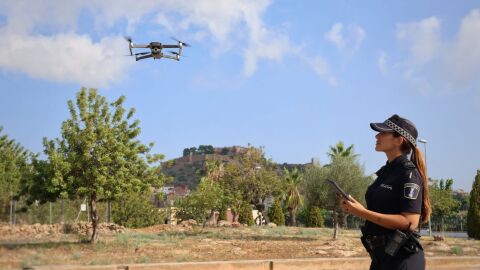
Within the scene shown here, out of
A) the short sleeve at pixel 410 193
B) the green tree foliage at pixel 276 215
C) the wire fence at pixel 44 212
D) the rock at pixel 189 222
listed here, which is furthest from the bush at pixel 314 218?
the short sleeve at pixel 410 193

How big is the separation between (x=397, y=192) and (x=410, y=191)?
0.09 m

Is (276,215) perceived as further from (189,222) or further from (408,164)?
(408,164)

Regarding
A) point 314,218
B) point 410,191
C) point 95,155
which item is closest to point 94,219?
point 95,155

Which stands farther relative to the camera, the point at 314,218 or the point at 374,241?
the point at 314,218

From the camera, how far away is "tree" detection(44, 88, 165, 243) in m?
17.9

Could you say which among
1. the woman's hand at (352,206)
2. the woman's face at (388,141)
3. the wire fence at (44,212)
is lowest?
the wire fence at (44,212)

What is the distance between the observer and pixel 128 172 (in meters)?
18.7

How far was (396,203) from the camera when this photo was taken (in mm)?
3496

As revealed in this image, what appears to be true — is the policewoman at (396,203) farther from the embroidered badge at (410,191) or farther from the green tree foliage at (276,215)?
the green tree foliage at (276,215)

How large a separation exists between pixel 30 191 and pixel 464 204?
7857 centimetres

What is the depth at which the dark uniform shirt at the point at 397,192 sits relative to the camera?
3.45 metres

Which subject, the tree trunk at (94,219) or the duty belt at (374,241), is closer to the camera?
the duty belt at (374,241)

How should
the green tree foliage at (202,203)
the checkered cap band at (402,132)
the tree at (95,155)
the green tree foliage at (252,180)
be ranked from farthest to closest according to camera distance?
the green tree foliage at (252,180)
the green tree foliage at (202,203)
the tree at (95,155)
the checkered cap band at (402,132)

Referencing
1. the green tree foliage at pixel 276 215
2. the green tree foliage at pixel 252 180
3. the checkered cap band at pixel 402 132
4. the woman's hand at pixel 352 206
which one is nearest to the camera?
the woman's hand at pixel 352 206
